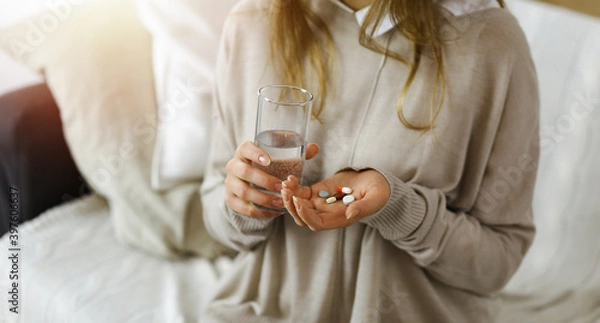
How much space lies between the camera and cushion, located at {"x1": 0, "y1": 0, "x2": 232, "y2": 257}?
2.95 ft

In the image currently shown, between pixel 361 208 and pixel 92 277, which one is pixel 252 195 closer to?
pixel 361 208

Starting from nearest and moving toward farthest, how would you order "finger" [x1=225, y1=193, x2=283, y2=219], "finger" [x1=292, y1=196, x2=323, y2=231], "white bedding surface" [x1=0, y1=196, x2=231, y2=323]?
"finger" [x1=292, y1=196, x2=323, y2=231] < "finger" [x1=225, y1=193, x2=283, y2=219] < "white bedding surface" [x1=0, y1=196, x2=231, y2=323]

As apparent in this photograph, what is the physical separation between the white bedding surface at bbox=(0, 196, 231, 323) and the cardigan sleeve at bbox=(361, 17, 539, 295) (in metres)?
0.32

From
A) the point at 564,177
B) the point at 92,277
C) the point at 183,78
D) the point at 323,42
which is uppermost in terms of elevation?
the point at 323,42

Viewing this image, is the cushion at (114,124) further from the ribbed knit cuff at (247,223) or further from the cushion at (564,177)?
the cushion at (564,177)

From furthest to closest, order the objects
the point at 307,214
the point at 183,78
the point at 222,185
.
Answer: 1. the point at 183,78
2. the point at 222,185
3. the point at 307,214

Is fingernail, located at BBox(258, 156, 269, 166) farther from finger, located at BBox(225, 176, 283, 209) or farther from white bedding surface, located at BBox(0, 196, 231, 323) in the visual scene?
white bedding surface, located at BBox(0, 196, 231, 323)

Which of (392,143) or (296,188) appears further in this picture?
(392,143)

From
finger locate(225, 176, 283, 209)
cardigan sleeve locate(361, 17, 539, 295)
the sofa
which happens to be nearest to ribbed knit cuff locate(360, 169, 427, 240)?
cardigan sleeve locate(361, 17, 539, 295)

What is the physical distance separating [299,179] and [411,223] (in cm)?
13

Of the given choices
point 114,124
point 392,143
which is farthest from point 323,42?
point 114,124

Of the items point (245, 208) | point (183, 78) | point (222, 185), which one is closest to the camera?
point (245, 208)

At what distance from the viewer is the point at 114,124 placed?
0.91m

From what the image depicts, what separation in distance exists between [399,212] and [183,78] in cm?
42
